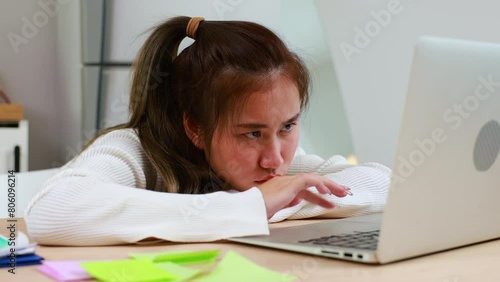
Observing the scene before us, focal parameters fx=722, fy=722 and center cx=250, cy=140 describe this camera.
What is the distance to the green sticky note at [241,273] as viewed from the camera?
70 centimetres

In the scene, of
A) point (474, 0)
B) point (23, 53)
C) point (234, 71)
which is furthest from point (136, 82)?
point (23, 53)

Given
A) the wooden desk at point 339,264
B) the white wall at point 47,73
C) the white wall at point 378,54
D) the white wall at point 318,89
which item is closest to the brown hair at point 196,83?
the wooden desk at point 339,264

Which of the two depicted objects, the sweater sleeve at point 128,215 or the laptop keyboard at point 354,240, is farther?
the sweater sleeve at point 128,215

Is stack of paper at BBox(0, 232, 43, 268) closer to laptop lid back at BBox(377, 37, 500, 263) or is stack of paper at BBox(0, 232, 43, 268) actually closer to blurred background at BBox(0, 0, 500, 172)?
laptop lid back at BBox(377, 37, 500, 263)

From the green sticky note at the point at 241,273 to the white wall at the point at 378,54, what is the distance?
5.06 feet

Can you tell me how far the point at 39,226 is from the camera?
0.97 m

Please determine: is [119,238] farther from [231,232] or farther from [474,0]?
[474,0]

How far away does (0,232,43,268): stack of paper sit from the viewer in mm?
776

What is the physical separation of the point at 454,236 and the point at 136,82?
754 mm

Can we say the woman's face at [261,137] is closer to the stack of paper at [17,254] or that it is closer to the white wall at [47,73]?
the stack of paper at [17,254]

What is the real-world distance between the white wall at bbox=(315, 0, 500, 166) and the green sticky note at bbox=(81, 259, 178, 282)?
1.60m

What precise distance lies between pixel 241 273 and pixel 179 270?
63 millimetres

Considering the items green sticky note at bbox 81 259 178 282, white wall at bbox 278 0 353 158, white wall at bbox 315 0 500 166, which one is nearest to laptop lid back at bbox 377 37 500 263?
green sticky note at bbox 81 259 178 282

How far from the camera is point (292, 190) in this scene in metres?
1.10
